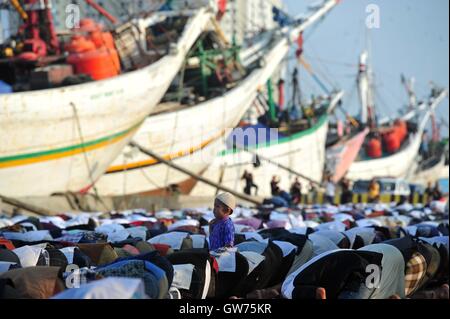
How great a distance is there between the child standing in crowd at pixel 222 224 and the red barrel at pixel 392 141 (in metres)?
49.5

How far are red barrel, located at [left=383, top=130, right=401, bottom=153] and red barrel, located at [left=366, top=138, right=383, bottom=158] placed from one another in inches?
40.6

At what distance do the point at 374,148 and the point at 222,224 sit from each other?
4844 centimetres

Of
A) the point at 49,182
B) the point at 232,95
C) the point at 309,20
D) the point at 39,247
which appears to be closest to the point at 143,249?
the point at 39,247

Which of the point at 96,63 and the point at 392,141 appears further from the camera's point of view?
the point at 392,141

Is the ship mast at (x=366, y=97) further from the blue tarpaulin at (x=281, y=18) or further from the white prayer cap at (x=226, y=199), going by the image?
the white prayer cap at (x=226, y=199)

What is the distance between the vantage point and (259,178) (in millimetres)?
37500

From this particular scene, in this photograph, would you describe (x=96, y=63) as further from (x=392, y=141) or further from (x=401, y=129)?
(x=401, y=129)

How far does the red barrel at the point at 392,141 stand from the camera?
186ft

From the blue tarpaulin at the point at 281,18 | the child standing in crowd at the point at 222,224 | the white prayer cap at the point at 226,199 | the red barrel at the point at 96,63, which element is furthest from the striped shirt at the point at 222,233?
the blue tarpaulin at the point at 281,18

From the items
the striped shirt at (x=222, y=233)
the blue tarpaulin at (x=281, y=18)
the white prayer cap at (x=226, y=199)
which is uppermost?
the white prayer cap at (x=226, y=199)

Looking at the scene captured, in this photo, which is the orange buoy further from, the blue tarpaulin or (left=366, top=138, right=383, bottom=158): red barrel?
the blue tarpaulin

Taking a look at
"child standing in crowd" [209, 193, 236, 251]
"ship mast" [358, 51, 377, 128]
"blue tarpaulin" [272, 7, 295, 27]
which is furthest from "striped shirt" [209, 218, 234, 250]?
"ship mast" [358, 51, 377, 128]

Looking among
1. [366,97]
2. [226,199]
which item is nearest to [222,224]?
[226,199]

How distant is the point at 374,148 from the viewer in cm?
5562
